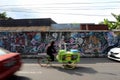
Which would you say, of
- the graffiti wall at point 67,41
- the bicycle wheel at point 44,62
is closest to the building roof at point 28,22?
the graffiti wall at point 67,41

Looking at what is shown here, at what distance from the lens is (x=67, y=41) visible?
22531 mm

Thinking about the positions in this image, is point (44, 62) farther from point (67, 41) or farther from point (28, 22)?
point (28, 22)

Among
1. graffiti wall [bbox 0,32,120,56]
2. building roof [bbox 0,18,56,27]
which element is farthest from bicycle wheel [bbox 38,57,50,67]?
building roof [bbox 0,18,56,27]

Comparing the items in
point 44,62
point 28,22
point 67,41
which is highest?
point 28,22

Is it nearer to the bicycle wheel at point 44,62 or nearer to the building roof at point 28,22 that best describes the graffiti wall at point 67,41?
the bicycle wheel at point 44,62

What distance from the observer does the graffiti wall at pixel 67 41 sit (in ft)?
73.5

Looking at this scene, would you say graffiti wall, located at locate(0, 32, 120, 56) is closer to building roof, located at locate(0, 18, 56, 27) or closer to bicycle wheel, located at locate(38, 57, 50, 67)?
bicycle wheel, located at locate(38, 57, 50, 67)

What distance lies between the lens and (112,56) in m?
19.3

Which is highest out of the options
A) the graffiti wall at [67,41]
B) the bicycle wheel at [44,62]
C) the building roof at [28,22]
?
the building roof at [28,22]

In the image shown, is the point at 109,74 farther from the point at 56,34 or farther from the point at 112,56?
the point at 56,34

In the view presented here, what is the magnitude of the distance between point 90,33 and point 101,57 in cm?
203

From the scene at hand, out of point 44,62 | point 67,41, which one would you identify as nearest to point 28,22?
point 67,41

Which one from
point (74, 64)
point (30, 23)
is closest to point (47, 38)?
point (74, 64)

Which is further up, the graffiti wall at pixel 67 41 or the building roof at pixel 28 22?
the building roof at pixel 28 22
